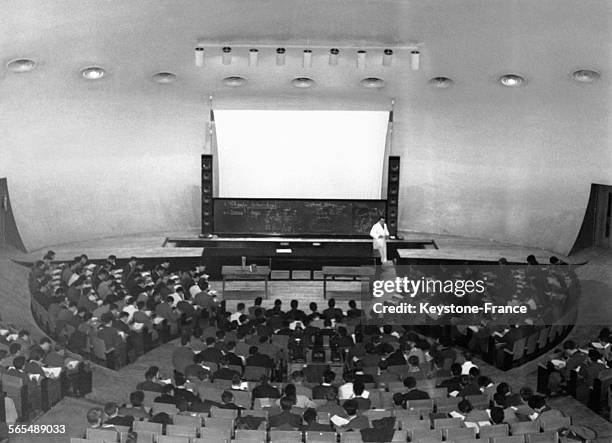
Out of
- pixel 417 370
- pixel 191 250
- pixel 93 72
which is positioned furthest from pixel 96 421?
pixel 93 72

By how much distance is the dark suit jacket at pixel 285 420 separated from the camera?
36.3ft

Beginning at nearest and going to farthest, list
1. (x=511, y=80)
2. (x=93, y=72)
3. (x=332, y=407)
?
(x=332, y=407)
(x=93, y=72)
(x=511, y=80)

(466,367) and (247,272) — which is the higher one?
(247,272)

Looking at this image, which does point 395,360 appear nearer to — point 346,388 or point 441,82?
point 346,388

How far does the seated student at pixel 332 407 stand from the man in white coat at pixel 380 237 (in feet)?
28.6

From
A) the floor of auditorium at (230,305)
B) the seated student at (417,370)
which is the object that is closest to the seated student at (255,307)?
the floor of auditorium at (230,305)

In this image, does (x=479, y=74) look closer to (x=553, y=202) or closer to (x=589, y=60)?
(x=589, y=60)

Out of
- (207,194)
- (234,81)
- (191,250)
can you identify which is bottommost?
(191,250)

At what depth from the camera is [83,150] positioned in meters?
21.5

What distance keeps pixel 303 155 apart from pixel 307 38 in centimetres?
623

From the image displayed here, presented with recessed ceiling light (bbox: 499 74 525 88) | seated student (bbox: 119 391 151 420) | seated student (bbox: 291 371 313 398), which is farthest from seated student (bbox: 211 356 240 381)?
recessed ceiling light (bbox: 499 74 525 88)

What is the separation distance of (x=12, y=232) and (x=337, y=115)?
29.0 ft

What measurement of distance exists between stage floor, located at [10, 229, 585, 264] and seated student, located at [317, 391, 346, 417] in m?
8.64

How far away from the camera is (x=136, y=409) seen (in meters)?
11.4
